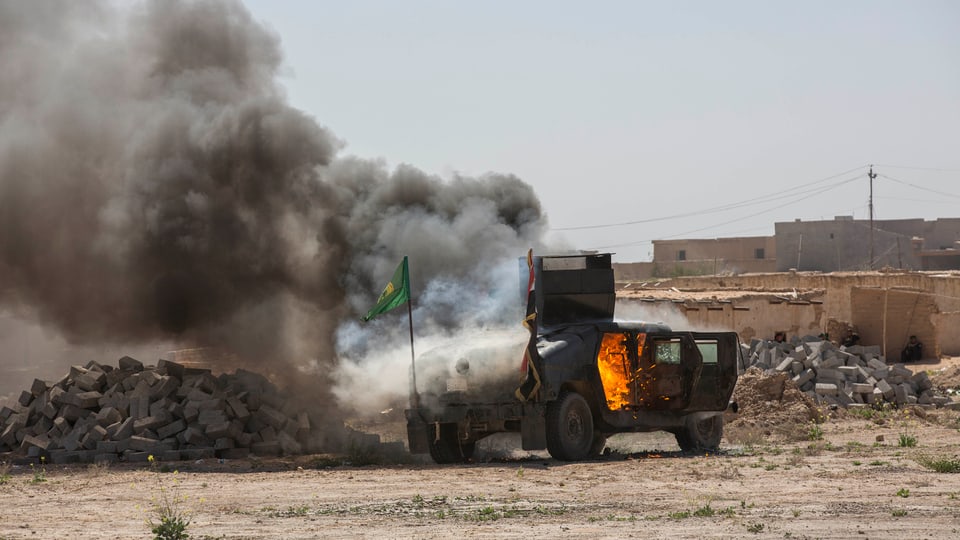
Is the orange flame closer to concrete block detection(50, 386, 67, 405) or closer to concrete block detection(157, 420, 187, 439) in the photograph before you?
concrete block detection(157, 420, 187, 439)

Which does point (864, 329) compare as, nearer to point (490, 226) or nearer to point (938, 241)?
point (490, 226)

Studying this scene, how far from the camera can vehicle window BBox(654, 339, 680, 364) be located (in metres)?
17.0

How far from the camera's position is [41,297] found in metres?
22.6

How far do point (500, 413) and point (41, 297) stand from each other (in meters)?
11.0

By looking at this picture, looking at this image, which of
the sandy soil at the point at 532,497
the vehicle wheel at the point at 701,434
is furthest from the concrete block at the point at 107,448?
the vehicle wheel at the point at 701,434

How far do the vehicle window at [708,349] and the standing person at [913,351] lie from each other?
20.8 metres

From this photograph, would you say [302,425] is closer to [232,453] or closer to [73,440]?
[232,453]

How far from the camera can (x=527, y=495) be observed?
1253 cm

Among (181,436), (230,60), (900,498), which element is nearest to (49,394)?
(181,436)

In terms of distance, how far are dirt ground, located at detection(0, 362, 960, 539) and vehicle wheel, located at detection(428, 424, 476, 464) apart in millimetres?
325

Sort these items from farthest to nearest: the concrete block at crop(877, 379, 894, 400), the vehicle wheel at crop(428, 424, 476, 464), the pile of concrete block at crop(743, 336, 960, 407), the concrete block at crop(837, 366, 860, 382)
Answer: the concrete block at crop(837, 366, 860, 382), the concrete block at crop(877, 379, 894, 400), the pile of concrete block at crop(743, 336, 960, 407), the vehicle wheel at crop(428, 424, 476, 464)

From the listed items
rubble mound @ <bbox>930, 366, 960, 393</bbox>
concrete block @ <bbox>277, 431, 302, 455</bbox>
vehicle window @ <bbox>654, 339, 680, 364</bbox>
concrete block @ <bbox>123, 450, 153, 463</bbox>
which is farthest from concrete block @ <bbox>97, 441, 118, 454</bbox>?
rubble mound @ <bbox>930, 366, 960, 393</bbox>

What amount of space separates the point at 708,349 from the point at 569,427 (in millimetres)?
2840

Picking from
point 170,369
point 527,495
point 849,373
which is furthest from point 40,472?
point 849,373
